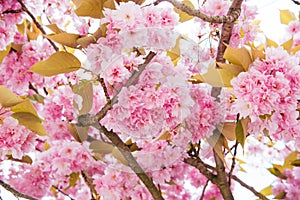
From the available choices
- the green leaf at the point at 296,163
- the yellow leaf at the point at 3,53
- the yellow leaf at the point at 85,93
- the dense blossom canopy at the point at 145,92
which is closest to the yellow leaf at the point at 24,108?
the dense blossom canopy at the point at 145,92

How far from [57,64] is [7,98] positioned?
0.57ft

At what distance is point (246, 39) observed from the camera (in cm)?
157

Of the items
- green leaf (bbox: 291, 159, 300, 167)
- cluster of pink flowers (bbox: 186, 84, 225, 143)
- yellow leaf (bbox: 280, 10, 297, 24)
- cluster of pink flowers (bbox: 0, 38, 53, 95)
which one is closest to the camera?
cluster of pink flowers (bbox: 186, 84, 225, 143)

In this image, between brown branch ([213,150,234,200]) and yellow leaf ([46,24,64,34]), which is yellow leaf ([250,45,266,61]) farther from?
yellow leaf ([46,24,64,34])

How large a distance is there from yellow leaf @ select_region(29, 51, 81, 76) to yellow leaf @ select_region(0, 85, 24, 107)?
110 mm

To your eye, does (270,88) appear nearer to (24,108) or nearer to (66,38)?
(66,38)

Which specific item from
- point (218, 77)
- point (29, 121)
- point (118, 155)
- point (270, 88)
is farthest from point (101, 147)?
point (270, 88)

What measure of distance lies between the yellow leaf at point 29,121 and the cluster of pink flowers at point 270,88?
0.55m

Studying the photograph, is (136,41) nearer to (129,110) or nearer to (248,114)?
→ (129,110)

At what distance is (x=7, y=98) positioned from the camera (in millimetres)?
1406

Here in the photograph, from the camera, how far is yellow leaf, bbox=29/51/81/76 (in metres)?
1.33

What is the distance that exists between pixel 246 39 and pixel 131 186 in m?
0.56

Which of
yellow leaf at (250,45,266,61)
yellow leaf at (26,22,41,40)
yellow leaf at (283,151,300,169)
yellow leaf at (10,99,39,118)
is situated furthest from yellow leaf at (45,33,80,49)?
yellow leaf at (283,151,300,169)

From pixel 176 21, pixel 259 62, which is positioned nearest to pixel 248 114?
pixel 259 62
